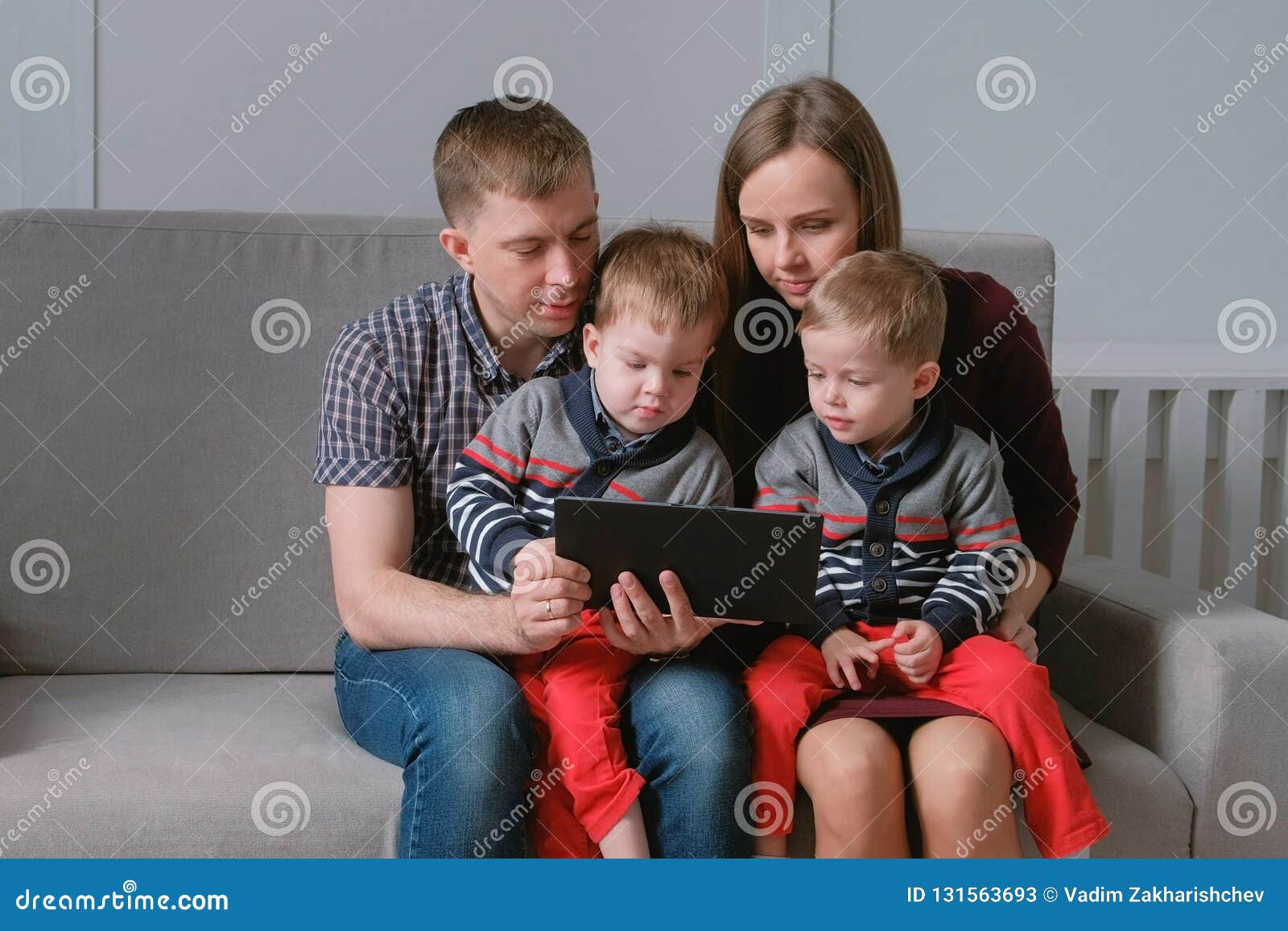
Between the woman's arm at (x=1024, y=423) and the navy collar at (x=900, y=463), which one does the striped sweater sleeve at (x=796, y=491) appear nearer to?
the navy collar at (x=900, y=463)

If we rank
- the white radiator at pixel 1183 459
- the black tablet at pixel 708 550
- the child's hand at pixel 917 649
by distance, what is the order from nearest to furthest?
the black tablet at pixel 708 550 < the child's hand at pixel 917 649 < the white radiator at pixel 1183 459

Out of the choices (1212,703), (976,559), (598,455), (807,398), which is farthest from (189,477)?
(1212,703)

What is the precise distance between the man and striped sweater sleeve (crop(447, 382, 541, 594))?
0.19 feet

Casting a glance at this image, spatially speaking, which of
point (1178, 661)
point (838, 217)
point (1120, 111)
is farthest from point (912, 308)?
point (1120, 111)

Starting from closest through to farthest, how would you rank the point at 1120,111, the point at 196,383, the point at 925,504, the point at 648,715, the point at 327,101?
1. the point at 648,715
2. the point at 925,504
3. the point at 196,383
4. the point at 327,101
5. the point at 1120,111

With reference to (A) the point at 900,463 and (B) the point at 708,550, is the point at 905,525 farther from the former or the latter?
(B) the point at 708,550

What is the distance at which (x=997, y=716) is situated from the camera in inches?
54.7

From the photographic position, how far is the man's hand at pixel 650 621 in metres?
1.36

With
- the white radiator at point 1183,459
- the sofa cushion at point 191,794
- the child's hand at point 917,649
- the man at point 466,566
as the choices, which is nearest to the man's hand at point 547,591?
the man at point 466,566

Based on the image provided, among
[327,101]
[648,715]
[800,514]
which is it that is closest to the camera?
[800,514]

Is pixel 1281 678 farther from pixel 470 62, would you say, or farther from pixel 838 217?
pixel 470 62

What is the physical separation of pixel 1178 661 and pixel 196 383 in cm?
143

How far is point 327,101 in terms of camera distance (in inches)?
89.1

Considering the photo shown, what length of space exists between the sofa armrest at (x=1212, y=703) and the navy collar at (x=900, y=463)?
382 mm
